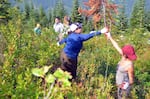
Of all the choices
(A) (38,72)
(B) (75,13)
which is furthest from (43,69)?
(B) (75,13)

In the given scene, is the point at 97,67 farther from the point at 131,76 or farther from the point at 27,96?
the point at 27,96

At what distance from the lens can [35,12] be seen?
9238cm

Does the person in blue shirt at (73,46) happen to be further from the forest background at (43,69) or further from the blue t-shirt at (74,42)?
the forest background at (43,69)

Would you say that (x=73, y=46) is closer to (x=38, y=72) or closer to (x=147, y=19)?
(x=38, y=72)

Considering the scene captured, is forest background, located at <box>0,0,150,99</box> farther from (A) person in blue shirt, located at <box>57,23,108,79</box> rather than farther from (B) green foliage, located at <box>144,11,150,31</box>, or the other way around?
(B) green foliage, located at <box>144,11,150,31</box>

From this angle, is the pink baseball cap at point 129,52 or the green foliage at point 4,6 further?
the green foliage at point 4,6

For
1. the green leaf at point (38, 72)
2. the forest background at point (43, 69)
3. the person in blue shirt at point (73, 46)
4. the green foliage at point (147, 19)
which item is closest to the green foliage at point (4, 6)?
the forest background at point (43, 69)

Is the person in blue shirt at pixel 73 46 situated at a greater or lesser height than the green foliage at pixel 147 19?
greater

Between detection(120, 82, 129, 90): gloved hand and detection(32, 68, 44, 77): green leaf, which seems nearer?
detection(32, 68, 44, 77): green leaf

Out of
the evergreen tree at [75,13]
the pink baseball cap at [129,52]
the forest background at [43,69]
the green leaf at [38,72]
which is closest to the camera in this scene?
the green leaf at [38,72]

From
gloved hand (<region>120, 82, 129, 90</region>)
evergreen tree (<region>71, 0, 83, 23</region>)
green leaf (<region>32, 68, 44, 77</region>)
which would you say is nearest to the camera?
green leaf (<region>32, 68, 44, 77</region>)

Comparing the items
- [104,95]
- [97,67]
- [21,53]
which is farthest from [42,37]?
[104,95]

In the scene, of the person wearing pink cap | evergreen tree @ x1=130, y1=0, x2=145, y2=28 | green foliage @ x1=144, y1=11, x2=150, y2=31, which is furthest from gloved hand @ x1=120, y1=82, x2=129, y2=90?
green foliage @ x1=144, y1=11, x2=150, y2=31

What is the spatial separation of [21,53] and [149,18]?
2536 inches
